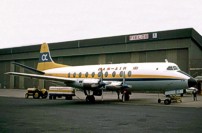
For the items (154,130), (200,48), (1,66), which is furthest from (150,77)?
(1,66)

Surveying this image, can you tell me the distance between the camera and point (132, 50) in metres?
58.5

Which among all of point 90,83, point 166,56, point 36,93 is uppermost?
point 166,56

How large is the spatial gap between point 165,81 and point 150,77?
5.29ft

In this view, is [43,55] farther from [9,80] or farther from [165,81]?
[9,80]

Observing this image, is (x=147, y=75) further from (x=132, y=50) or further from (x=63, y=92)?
(x=132, y=50)

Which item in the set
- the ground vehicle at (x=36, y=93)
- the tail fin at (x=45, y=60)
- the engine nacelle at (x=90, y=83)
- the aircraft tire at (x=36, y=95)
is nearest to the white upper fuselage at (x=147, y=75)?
the engine nacelle at (x=90, y=83)

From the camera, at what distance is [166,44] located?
5434 centimetres

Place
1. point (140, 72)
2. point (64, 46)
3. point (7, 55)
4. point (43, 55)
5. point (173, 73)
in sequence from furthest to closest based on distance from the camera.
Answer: point (7, 55), point (64, 46), point (43, 55), point (140, 72), point (173, 73)

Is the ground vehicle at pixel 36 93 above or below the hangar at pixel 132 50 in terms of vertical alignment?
below

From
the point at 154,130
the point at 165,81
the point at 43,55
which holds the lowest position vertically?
the point at 154,130

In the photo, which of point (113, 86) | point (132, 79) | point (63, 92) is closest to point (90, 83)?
point (113, 86)

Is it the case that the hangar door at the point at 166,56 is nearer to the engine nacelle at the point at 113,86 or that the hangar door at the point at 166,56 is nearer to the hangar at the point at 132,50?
the hangar at the point at 132,50

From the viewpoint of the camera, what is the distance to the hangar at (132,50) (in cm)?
5231

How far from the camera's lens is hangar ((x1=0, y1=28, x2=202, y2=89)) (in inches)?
2060
